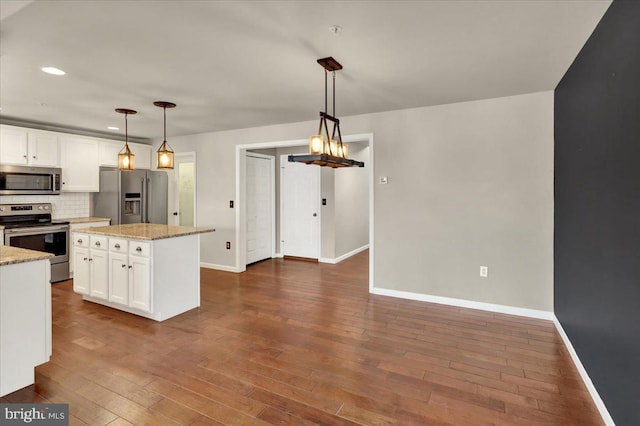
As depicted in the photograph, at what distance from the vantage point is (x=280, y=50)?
2545 millimetres

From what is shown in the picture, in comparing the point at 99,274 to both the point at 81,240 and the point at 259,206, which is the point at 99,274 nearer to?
the point at 81,240

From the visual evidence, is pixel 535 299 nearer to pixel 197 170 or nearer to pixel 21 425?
pixel 21 425

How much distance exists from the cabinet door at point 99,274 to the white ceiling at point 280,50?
178cm

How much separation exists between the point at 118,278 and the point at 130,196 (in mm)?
2395

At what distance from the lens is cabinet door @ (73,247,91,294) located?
3.98 metres

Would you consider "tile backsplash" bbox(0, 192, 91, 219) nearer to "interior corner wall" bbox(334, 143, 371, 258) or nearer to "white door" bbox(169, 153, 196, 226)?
"white door" bbox(169, 153, 196, 226)

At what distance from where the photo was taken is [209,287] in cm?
474

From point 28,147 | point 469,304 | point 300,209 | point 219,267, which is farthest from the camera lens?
point 300,209

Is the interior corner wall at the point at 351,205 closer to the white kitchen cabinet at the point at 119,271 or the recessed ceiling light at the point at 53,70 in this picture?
the white kitchen cabinet at the point at 119,271

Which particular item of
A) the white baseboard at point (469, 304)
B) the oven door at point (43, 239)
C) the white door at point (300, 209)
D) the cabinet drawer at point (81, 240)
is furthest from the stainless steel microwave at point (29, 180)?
the white baseboard at point (469, 304)

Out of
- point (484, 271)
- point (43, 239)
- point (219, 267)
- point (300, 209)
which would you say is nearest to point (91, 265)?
point (43, 239)

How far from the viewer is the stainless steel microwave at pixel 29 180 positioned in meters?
4.60

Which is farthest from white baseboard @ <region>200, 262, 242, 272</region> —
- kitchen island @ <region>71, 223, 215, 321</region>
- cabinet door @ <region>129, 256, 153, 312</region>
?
cabinet door @ <region>129, 256, 153, 312</region>

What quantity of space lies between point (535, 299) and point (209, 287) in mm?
4034
